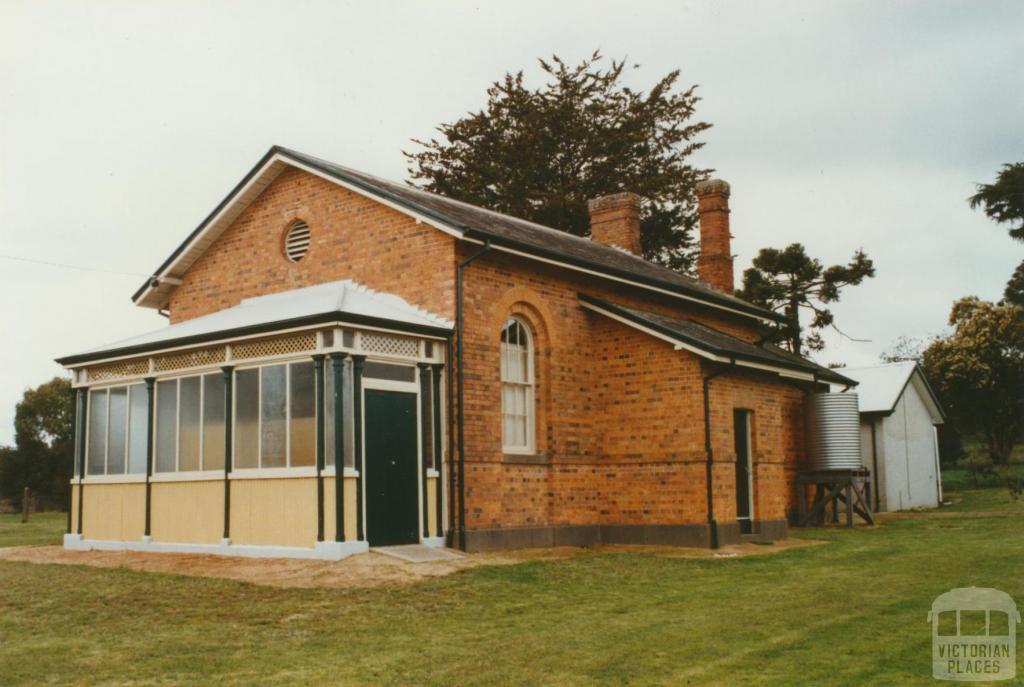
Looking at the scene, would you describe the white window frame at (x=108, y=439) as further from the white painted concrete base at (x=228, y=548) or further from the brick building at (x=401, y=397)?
the white painted concrete base at (x=228, y=548)

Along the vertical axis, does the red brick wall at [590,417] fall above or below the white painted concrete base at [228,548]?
above

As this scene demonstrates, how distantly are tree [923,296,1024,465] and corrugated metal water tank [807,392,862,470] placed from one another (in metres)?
27.4

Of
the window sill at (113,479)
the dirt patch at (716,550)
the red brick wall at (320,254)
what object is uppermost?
the red brick wall at (320,254)

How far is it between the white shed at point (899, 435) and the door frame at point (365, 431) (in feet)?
57.1

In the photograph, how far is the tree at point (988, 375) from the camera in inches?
1834

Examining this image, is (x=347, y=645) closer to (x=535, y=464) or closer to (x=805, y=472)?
(x=535, y=464)

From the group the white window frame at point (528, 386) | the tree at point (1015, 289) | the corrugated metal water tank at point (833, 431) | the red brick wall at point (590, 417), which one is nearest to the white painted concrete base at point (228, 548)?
the red brick wall at point (590, 417)

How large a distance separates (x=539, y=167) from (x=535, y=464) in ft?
69.9

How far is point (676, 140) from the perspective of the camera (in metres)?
37.8

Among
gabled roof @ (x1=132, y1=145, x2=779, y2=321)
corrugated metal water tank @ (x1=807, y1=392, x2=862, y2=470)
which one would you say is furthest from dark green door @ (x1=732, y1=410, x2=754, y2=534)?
corrugated metal water tank @ (x1=807, y1=392, x2=862, y2=470)

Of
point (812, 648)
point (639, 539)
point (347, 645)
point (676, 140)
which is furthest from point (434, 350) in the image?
point (676, 140)

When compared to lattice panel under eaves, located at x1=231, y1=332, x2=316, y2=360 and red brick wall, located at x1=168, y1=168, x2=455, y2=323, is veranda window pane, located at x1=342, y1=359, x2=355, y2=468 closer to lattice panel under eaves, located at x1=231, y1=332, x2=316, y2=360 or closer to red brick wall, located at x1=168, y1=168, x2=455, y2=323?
lattice panel under eaves, located at x1=231, y1=332, x2=316, y2=360

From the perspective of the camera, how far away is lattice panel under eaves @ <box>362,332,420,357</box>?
14.6m

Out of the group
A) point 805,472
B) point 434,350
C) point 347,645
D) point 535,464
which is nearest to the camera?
point 347,645
